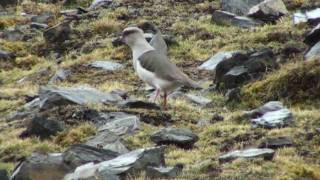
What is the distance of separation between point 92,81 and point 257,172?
12300 mm

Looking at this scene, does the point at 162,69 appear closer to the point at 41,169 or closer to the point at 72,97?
the point at 72,97

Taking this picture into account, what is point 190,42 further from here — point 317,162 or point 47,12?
point 317,162

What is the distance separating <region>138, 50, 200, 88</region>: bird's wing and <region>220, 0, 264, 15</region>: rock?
15049mm

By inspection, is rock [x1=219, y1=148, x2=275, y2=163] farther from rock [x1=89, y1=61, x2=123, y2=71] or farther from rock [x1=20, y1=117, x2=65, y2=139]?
rock [x1=89, y1=61, x2=123, y2=71]

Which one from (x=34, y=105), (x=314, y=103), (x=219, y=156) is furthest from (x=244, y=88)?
(x=219, y=156)

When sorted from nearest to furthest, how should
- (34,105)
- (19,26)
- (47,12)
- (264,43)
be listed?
1. (34,105)
2. (264,43)
3. (19,26)
4. (47,12)

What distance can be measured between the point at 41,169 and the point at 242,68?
947cm

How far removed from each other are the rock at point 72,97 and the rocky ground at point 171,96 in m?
0.04

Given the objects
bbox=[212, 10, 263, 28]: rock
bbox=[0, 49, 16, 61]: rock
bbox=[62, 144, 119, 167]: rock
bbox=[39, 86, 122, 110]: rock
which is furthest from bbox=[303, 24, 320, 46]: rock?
bbox=[0, 49, 16, 61]: rock

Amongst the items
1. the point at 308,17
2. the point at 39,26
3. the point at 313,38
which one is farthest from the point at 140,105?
the point at 39,26

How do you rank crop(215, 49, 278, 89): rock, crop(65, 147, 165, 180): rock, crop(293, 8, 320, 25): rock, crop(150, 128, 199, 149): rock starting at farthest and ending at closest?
1. crop(293, 8, 320, 25): rock
2. crop(215, 49, 278, 89): rock
3. crop(150, 128, 199, 149): rock
4. crop(65, 147, 165, 180): rock

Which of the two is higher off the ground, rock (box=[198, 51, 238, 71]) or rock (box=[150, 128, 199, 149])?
rock (box=[150, 128, 199, 149])

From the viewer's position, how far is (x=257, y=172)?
471 inches

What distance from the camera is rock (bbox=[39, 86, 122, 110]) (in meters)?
17.8
